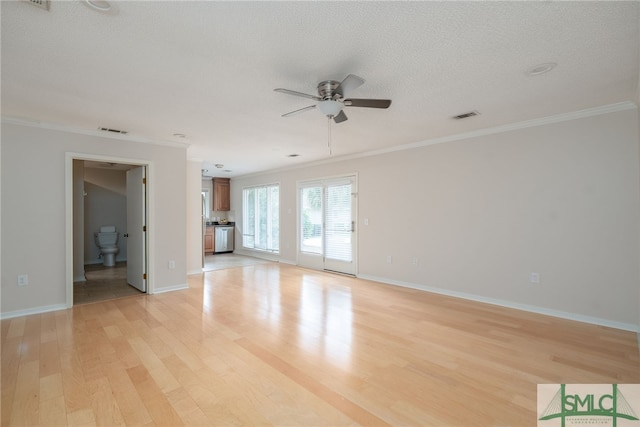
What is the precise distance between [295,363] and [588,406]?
2105 mm

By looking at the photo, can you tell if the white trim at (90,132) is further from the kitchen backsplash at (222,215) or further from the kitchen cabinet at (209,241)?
the kitchen backsplash at (222,215)

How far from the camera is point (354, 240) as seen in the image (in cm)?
611

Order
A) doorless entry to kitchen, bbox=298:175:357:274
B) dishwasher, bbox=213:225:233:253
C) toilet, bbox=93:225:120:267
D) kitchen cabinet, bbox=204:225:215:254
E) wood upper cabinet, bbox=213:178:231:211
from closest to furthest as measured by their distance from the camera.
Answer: doorless entry to kitchen, bbox=298:175:357:274, toilet, bbox=93:225:120:267, kitchen cabinet, bbox=204:225:215:254, dishwasher, bbox=213:225:233:253, wood upper cabinet, bbox=213:178:231:211

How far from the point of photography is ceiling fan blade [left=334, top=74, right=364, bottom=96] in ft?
7.30

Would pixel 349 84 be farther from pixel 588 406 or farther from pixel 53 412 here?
pixel 53 412

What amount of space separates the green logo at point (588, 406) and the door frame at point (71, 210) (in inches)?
199

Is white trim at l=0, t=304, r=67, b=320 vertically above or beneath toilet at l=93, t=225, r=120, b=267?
beneath

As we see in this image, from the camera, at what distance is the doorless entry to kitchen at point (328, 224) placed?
6211mm

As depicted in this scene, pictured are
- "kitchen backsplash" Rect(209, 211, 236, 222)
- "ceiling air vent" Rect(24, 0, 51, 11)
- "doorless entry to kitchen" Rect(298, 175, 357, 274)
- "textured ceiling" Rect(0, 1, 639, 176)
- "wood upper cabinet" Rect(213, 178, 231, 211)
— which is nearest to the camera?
"ceiling air vent" Rect(24, 0, 51, 11)

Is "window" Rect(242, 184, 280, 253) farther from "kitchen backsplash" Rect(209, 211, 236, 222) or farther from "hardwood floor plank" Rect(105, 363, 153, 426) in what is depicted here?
"hardwood floor plank" Rect(105, 363, 153, 426)

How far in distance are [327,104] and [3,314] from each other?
15.0ft

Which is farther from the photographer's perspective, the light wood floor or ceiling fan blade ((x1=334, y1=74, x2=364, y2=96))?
ceiling fan blade ((x1=334, y1=74, x2=364, y2=96))

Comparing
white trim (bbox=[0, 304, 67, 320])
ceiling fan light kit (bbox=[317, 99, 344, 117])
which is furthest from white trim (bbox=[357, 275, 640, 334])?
white trim (bbox=[0, 304, 67, 320])

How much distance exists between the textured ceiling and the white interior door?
4.47 feet
